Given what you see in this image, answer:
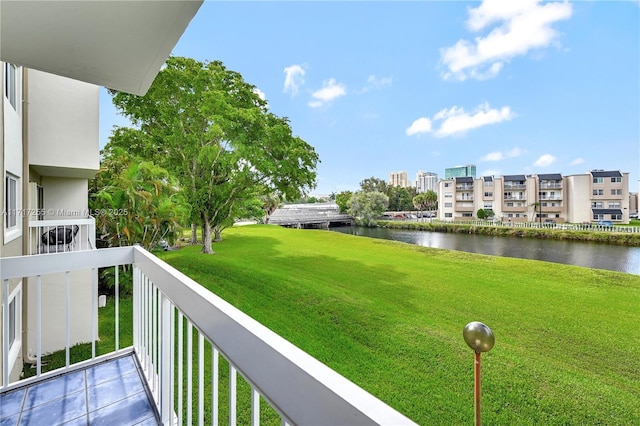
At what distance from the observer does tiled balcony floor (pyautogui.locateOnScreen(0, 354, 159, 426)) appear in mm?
1582

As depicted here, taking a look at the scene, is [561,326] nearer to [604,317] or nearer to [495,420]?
[604,317]

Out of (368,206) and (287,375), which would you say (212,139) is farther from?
(368,206)

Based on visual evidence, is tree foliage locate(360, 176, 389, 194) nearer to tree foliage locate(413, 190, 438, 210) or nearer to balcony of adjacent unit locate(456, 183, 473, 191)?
tree foliage locate(413, 190, 438, 210)

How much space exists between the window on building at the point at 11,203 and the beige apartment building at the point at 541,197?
112ft

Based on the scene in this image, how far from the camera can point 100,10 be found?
116cm

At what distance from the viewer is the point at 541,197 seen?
95.2 feet

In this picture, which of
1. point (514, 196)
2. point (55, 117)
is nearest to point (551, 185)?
point (514, 196)

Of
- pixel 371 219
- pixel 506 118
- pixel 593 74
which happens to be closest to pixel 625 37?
pixel 593 74

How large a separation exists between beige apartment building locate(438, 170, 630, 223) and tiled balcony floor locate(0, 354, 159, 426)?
Answer: 111 feet

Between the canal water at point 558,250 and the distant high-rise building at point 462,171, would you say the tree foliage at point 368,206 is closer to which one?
the canal water at point 558,250

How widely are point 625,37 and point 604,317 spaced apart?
73.3ft

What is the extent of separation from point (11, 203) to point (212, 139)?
770 cm

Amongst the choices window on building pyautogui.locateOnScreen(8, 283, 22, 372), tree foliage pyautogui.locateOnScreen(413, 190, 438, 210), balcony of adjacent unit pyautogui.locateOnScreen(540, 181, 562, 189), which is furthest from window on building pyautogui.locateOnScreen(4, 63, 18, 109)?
tree foliage pyautogui.locateOnScreen(413, 190, 438, 210)

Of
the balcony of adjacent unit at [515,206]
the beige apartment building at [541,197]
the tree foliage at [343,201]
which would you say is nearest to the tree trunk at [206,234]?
the tree foliage at [343,201]
